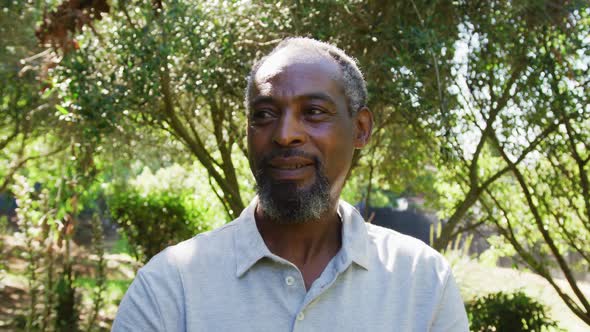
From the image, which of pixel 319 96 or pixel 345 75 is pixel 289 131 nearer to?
pixel 319 96

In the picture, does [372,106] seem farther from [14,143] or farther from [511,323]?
[14,143]

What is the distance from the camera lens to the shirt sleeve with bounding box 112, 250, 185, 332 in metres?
1.50

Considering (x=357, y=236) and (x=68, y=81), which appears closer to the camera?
(x=357, y=236)

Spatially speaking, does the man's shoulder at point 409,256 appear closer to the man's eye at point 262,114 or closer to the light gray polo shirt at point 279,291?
the light gray polo shirt at point 279,291

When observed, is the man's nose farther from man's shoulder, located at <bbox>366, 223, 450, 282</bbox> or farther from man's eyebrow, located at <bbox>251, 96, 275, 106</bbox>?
man's shoulder, located at <bbox>366, 223, 450, 282</bbox>

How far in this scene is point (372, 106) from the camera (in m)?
4.70

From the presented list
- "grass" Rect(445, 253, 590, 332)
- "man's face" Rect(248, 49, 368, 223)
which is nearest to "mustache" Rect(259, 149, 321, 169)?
"man's face" Rect(248, 49, 368, 223)

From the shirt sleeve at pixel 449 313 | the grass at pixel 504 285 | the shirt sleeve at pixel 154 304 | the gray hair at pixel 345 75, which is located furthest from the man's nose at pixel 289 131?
the grass at pixel 504 285

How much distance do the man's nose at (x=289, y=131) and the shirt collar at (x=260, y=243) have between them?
0.73 ft

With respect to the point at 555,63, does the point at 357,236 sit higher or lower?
lower

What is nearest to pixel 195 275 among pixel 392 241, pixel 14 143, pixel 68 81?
pixel 392 241

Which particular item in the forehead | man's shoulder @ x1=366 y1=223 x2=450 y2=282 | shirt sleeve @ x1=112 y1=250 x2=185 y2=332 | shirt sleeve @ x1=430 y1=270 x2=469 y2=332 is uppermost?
the forehead

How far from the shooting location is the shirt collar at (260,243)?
1636mm

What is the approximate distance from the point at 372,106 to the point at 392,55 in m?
0.37
